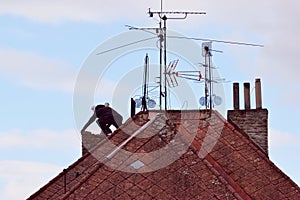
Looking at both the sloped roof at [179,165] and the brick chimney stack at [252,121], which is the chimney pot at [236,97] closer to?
the brick chimney stack at [252,121]

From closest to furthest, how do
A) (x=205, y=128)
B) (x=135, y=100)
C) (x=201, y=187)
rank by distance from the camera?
(x=201, y=187), (x=205, y=128), (x=135, y=100)

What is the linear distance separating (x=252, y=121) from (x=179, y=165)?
5285 mm

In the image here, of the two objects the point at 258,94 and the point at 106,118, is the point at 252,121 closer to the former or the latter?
the point at 258,94

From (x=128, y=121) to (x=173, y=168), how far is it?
135 inches

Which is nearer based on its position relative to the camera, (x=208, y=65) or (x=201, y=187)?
(x=201, y=187)

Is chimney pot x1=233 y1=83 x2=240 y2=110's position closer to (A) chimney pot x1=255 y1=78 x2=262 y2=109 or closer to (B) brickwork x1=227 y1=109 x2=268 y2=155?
(B) brickwork x1=227 y1=109 x2=268 y2=155

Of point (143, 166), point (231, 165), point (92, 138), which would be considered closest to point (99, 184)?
point (143, 166)

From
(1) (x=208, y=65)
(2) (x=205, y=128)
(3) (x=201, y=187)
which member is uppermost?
(1) (x=208, y=65)

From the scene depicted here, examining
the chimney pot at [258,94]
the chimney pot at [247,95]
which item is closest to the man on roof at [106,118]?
the chimney pot at [247,95]

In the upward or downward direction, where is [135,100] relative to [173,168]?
upward

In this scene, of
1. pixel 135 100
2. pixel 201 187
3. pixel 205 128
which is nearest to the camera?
pixel 201 187

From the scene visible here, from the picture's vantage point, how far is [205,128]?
26766mm

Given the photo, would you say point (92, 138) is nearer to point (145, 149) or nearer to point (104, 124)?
point (104, 124)

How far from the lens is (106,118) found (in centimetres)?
3028
